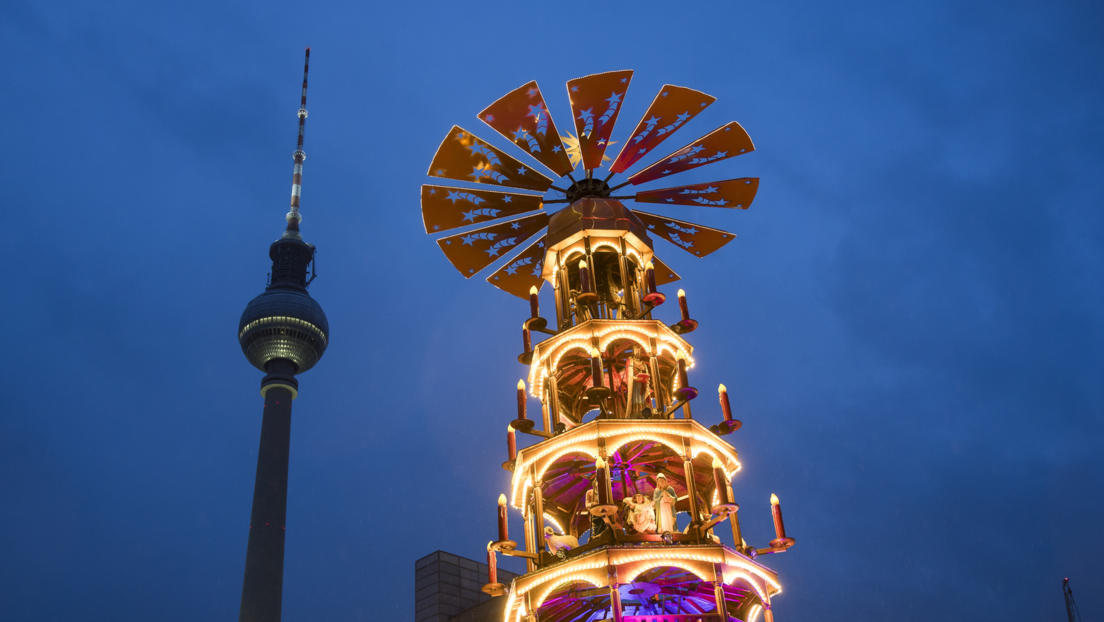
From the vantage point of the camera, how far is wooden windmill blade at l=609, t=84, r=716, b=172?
1747cm

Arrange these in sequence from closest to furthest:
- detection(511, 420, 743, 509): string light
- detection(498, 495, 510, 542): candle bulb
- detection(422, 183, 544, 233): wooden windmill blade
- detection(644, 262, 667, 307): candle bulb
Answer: detection(498, 495, 510, 542): candle bulb, detection(511, 420, 743, 509): string light, detection(644, 262, 667, 307): candle bulb, detection(422, 183, 544, 233): wooden windmill blade

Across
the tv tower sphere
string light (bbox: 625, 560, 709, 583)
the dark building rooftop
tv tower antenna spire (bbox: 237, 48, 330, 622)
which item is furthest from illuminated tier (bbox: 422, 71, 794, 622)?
the tv tower sphere

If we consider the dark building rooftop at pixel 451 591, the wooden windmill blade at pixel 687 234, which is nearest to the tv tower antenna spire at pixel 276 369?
the dark building rooftop at pixel 451 591

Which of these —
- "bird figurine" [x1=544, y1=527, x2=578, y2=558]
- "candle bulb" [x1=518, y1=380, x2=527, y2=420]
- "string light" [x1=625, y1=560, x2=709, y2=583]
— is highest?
"candle bulb" [x1=518, y1=380, x2=527, y2=420]

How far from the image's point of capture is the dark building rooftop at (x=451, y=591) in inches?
1032

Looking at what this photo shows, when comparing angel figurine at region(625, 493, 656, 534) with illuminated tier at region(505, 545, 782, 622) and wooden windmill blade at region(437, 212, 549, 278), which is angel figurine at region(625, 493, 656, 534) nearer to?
illuminated tier at region(505, 545, 782, 622)

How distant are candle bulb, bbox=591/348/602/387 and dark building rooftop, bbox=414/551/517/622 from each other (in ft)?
42.9

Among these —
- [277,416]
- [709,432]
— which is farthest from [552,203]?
[277,416]

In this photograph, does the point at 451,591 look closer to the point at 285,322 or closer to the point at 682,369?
the point at 682,369

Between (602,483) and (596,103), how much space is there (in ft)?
27.1

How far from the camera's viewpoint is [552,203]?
19.0 metres

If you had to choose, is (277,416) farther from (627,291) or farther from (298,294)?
(627,291)

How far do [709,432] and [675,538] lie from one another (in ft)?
6.68

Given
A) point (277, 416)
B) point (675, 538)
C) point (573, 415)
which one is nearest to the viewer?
point (675, 538)
